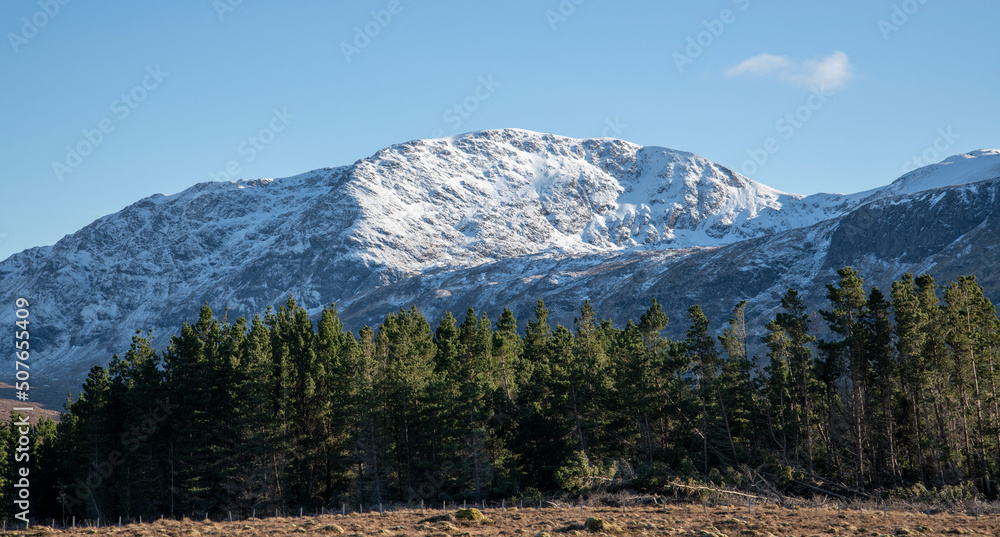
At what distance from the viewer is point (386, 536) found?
38.0 m

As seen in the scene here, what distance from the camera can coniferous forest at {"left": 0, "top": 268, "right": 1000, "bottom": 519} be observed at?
5734cm

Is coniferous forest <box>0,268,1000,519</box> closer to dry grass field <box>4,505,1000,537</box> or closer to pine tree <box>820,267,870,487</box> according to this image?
pine tree <box>820,267,870,487</box>

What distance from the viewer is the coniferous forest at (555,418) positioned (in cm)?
5734

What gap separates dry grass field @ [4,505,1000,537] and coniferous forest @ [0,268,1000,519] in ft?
30.9

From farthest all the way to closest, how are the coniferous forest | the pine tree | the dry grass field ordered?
1. the pine tree
2. the coniferous forest
3. the dry grass field

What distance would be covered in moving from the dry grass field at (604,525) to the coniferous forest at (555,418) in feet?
30.9

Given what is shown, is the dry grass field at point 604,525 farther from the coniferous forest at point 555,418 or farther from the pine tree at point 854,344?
the pine tree at point 854,344

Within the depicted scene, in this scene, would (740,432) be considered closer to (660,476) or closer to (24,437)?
(660,476)

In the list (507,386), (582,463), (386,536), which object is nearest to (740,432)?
(582,463)

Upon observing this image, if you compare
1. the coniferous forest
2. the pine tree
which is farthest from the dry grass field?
the pine tree

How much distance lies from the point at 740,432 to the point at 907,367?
12912 millimetres

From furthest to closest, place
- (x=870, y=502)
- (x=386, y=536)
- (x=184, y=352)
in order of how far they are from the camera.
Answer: (x=184, y=352) < (x=870, y=502) < (x=386, y=536)

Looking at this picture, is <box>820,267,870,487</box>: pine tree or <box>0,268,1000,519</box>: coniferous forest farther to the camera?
<box>820,267,870,487</box>: pine tree

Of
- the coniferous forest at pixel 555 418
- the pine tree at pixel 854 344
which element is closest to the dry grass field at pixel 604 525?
the coniferous forest at pixel 555 418
